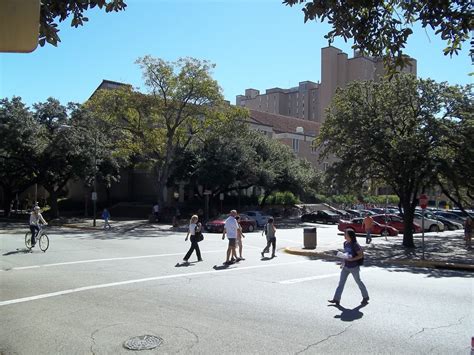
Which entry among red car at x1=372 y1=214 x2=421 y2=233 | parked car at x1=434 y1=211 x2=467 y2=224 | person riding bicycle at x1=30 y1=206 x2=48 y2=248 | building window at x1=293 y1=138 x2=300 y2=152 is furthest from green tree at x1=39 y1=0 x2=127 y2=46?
building window at x1=293 y1=138 x2=300 y2=152

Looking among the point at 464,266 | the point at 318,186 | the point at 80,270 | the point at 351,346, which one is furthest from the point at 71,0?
the point at 318,186

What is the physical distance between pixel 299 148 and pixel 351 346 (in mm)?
71262

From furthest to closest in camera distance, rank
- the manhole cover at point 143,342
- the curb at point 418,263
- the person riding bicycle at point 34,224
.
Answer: the person riding bicycle at point 34,224 → the curb at point 418,263 → the manhole cover at point 143,342

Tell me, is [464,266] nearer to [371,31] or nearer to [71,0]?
[371,31]

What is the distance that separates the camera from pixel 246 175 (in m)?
44.6

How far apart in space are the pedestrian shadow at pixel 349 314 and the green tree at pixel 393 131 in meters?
12.8

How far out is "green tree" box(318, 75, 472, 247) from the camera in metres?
21.0

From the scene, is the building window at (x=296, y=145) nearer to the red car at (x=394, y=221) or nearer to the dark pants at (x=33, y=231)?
the red car at (x=394, y=221)

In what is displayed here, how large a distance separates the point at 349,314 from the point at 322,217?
39276mm

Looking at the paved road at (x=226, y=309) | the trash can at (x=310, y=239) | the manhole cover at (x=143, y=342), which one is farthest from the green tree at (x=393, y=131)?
the manhole cover at (x=143, y=342)

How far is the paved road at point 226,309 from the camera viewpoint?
6574mm

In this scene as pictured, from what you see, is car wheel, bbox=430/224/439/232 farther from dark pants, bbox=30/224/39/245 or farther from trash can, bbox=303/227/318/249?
dark pants, bbox=30/224/39/245

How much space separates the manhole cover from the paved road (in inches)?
4.5

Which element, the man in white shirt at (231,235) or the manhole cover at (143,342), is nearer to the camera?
the manhole cover at (143,342)
